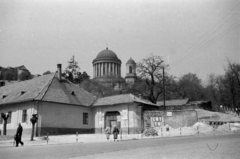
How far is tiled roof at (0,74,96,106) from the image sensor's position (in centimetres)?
3170

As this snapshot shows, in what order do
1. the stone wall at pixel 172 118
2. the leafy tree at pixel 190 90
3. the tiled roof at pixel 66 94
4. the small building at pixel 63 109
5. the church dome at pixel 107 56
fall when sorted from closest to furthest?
the stone wall at pixel 172 118, the small building at pixel 63 109, the tiled roof at pixel 66 94, the leafy tree at pixel 190 90, the church dome at pixel 107 56

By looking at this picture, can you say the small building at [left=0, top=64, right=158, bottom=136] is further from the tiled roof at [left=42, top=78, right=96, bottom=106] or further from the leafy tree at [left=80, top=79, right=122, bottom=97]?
the leafy tree at [left=80, top=79, right=122, bottom=97]

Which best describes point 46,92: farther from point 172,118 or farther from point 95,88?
point 95,88

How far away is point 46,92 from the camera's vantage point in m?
31.8

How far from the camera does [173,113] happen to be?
3100 centimetres

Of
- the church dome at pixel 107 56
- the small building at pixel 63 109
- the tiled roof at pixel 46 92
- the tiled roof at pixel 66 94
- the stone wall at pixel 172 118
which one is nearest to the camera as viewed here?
the stone wall at pixel 172 118

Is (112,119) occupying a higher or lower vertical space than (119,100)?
lower

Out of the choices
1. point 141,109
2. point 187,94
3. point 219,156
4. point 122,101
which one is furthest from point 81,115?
point 187,94

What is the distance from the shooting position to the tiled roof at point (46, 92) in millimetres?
31703

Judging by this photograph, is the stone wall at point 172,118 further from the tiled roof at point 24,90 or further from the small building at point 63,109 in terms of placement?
the tiled roof at point 24,90

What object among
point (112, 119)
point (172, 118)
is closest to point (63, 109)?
point (112, 119)

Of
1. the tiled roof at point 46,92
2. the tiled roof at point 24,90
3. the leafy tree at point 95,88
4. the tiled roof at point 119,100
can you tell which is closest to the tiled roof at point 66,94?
the tiled roof at point 46,92

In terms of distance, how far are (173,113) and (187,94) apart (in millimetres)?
38683

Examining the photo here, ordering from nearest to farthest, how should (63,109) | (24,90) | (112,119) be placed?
(63,109), (112,119), (24,90)
